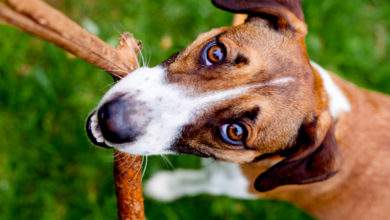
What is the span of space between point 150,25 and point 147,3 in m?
0.24

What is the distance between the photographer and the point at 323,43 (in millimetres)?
6406

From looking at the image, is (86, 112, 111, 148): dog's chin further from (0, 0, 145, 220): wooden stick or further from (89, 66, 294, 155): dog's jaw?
(0, 0, 145, 220): wooden stick

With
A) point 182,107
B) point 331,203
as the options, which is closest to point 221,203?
point 331,203

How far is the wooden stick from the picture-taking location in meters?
2.70

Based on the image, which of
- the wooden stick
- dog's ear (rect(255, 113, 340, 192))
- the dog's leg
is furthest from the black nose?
the dog's leg

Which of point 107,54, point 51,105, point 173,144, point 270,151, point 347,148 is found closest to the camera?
point 107,54

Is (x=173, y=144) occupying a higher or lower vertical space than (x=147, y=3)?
lower

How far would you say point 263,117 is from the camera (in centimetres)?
364

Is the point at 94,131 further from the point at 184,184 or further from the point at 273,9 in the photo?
the point at 184,184

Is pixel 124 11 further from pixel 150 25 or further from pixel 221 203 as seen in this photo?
pixel 221 203

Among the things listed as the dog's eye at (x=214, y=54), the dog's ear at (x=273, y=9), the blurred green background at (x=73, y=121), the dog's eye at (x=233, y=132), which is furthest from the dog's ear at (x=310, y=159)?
the blurred green background at (x=73, y=121)

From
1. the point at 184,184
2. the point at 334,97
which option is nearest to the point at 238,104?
the point at 334,97

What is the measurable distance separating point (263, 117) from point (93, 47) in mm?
1148

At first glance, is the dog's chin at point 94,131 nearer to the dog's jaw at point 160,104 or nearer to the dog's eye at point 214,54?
the dog's jaw at point 160,104
